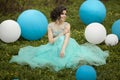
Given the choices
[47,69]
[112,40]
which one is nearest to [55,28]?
[47,69]

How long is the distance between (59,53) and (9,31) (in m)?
2.01

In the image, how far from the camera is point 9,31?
9.25m

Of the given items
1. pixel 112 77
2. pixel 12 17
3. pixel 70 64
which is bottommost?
pixel 112 77

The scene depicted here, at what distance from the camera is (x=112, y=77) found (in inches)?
274

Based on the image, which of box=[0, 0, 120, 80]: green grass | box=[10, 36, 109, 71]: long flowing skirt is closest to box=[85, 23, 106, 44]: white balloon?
box=[0, 0, 120, 80]: green grass

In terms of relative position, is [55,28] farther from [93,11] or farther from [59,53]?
[93,11]

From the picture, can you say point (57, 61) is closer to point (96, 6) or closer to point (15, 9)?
point (96, 6)

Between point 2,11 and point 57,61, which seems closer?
point 57,61

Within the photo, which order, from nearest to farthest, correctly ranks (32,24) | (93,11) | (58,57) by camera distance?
(58,57)
(32,24)
(93,11)

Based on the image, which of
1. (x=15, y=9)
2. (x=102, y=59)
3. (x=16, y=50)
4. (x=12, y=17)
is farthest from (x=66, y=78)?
(x=15, y=9)

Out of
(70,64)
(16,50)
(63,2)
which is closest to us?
(70,64)

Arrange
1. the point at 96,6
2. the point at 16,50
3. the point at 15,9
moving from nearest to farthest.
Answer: the point at 16,50
the point at 96,6
the point at 15,9

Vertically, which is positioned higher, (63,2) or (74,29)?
(63,2)

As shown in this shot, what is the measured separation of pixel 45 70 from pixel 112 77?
141 cm
